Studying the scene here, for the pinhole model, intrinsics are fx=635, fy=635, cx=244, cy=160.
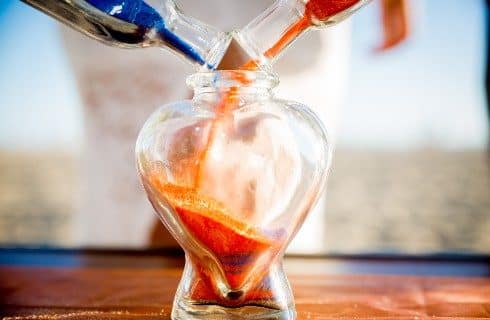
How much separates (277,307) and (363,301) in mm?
133

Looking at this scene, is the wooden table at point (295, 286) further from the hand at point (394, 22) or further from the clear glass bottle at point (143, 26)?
the hand at point (394, 22)

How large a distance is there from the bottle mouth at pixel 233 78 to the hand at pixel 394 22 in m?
0.98

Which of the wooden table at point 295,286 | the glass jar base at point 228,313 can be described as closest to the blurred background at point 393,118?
the wooden table at point 295,286

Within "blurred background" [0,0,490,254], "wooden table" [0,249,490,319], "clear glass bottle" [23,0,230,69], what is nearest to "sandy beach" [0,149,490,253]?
"blurred background" [0,0,490,254]

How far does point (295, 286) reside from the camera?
0.63 m

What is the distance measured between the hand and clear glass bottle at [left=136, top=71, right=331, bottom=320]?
38.3 inches

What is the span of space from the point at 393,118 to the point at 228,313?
1.23m

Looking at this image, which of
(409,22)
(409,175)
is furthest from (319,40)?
(409,175)

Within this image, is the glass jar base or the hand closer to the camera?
the glass jar base

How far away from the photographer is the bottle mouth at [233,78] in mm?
450

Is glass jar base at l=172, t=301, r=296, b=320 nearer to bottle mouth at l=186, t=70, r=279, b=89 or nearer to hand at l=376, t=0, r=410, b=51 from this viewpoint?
bottle mouth at l=186, t=70, r=279, b=89

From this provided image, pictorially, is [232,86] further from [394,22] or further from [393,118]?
[393,118]

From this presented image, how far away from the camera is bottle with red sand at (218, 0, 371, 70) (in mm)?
467

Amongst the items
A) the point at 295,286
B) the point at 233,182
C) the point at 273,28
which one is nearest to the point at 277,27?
the point at 273,28
